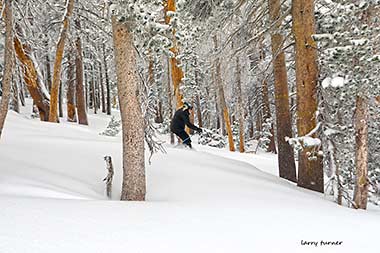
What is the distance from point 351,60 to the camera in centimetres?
602

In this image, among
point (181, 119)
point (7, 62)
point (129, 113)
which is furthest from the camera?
point (181, 119)

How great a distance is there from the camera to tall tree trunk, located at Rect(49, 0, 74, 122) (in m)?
12.8

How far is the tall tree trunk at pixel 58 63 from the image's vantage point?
505 inches

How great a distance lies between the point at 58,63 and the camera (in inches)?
535

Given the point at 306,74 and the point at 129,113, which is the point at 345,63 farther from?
the point at 129,113

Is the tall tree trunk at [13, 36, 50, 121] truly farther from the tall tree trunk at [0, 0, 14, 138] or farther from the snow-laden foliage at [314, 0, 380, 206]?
the snow-laden foliage at [314, 0, 380, 206]

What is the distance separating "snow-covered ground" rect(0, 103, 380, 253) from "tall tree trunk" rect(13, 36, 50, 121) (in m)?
5.81

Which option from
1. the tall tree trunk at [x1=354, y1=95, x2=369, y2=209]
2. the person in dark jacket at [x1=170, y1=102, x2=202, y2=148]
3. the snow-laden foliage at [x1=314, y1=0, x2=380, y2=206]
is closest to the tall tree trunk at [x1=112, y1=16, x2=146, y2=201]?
the snow-laden foliage at [x1=314, y1=0, x2=380, y2=206]

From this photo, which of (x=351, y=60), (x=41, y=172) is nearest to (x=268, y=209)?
(x=351, y=60)

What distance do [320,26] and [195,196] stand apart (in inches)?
A: 160

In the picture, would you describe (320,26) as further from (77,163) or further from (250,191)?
(77,163)

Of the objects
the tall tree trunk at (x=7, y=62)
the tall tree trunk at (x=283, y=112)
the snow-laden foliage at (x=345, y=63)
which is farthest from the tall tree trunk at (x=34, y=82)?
the snow-laden foliage at (x=345, y=63)

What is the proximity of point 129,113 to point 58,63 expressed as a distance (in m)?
9.14
